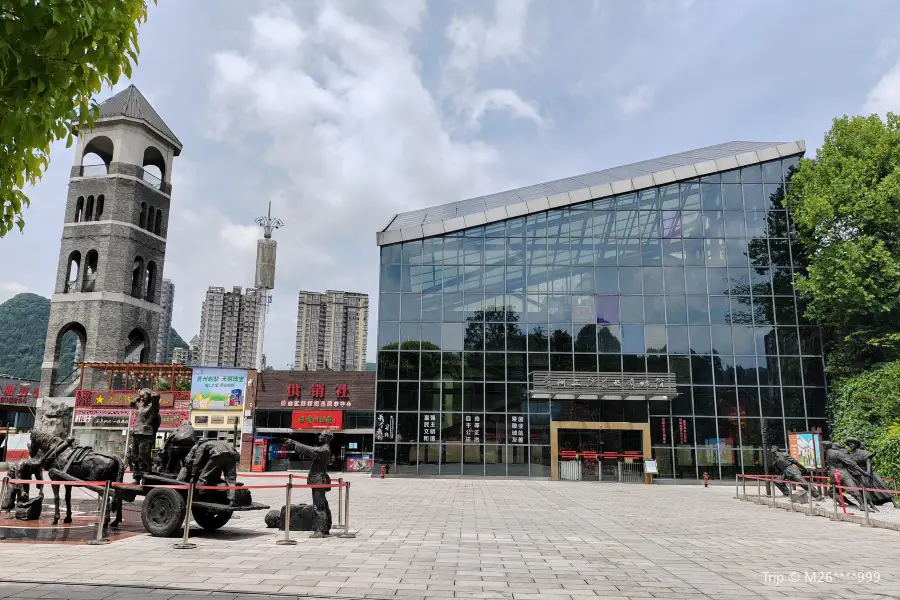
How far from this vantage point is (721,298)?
102ft

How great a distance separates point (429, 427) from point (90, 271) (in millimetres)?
31592

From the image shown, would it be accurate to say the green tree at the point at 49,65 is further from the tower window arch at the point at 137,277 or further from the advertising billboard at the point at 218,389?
the tower window arch at the point at 137,277

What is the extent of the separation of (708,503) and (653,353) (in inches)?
473

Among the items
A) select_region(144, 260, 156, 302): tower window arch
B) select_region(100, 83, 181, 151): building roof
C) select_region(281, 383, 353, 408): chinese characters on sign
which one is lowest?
select_region(281, 383, 353, 408): chinese characters on sign

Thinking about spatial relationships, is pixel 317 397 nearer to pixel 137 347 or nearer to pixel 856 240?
pixel 137 347

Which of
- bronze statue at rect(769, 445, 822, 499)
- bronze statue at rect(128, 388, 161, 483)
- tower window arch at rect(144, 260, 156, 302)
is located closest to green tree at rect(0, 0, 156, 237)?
bronze statue at rect(128, 388, 161, 483)

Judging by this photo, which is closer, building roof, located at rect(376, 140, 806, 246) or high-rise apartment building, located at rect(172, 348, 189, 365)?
building roof, located at rect(376, 140, 806, 246)

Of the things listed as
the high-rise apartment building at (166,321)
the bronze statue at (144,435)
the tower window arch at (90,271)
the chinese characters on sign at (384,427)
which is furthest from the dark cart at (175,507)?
the high-rise apartment building at (166,321)

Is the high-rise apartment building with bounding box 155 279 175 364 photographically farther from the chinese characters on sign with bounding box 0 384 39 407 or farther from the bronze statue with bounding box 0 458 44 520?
the bronze statue with bounding box 0 458 44 520

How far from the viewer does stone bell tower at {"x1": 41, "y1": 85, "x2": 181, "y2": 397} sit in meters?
43.9

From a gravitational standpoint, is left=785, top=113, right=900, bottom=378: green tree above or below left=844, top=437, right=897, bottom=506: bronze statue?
above

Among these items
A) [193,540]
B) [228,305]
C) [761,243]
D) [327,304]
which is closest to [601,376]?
[761,243]

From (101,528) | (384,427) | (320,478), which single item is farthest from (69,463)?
(384,427)

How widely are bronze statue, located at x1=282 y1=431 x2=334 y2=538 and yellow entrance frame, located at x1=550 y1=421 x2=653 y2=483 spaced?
2002 cm
